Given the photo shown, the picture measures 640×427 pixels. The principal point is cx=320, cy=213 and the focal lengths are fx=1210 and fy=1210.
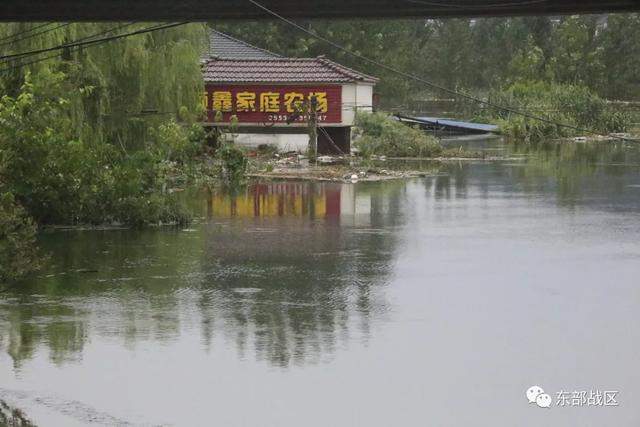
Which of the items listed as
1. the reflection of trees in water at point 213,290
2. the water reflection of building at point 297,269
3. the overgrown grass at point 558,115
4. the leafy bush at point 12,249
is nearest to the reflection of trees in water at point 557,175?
the water reflection of building at point 297,269

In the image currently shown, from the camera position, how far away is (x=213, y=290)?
51.0ft

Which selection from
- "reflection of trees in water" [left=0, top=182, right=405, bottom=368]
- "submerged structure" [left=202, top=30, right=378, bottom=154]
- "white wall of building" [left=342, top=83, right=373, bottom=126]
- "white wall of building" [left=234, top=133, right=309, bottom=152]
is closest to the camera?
"reflection of trees in water" [left=0, top=182, right=405, bottom=368]

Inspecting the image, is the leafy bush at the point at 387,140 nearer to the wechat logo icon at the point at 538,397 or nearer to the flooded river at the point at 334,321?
the flooded river at the point at 334,321

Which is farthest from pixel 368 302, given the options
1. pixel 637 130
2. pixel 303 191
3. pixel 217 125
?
pixel 637 130

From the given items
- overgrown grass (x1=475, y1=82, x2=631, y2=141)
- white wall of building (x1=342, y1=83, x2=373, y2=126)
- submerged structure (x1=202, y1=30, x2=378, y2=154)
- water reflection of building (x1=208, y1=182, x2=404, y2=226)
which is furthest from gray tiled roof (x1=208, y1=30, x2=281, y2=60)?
overgrown grass (x1=475, y1=82, x2=631, y2=141)

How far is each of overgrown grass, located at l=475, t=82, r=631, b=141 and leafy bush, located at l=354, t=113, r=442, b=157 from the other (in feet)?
39.3

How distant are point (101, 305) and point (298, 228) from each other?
7214 millimetres

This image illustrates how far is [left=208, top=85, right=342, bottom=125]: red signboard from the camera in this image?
116ft

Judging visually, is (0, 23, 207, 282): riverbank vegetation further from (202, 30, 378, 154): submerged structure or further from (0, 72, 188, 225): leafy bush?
(202, 30, 378, 154): submerged structure

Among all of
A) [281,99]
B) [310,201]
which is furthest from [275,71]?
[310,201]

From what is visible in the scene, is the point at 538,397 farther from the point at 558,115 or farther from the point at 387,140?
the point at 558,115

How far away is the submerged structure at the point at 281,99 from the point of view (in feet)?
116

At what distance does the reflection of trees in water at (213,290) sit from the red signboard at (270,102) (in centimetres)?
1370

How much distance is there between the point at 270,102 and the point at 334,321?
2239 cm
